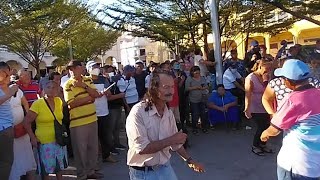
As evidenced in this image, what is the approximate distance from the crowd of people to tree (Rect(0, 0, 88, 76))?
9.24 metres

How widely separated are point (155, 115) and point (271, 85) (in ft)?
6.09

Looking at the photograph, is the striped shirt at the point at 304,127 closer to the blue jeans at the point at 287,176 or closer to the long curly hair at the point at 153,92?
the blue jeans at the point at 287,176

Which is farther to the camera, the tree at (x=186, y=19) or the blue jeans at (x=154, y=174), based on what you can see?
the tree at (x=186, y=19)

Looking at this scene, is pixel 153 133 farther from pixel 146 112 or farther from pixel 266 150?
pixel 266 150

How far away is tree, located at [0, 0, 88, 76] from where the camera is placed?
18.4 metres

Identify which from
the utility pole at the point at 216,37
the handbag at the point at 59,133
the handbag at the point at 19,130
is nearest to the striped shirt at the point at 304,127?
the handbag at the point at 59,133

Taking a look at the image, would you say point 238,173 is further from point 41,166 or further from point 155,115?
point 155,115

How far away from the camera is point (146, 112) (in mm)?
3648

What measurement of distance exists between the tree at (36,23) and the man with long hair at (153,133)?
15273 millimetres

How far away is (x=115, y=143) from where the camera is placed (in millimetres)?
8898

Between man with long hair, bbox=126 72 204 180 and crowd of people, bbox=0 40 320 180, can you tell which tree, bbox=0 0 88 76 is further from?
man with long hair, bbox=126 72 204 180

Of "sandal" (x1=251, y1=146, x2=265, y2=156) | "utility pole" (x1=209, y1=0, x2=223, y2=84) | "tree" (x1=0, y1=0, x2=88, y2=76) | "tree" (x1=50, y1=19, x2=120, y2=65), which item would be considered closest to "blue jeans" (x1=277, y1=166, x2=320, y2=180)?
"sandal" (x1=251, y1=146, x2=265, y2=156)

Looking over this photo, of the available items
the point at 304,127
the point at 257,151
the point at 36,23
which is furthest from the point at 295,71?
the point at 36,23

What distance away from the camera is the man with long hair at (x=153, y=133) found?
11.7 ft
